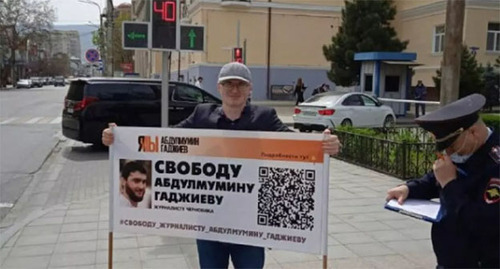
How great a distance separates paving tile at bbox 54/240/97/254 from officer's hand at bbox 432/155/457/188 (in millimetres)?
3647

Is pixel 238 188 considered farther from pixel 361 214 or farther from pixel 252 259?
pixel 361 214

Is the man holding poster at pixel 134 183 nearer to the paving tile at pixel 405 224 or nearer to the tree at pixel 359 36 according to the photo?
the paving tile at pixel 405 224

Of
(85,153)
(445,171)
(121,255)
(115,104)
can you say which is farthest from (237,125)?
(85,153)

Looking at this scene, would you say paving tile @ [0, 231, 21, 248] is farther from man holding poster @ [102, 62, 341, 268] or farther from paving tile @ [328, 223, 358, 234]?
paving tile @ [328, 223, 358, 234]

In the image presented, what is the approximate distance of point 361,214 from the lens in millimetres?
5691

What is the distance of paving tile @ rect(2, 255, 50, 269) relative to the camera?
4191 mm

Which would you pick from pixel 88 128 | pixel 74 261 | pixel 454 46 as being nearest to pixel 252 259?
pixel 74 261

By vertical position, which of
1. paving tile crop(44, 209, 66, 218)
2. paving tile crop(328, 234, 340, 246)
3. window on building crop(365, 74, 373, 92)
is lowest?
paving tile crop(44, 209, 66, 218)

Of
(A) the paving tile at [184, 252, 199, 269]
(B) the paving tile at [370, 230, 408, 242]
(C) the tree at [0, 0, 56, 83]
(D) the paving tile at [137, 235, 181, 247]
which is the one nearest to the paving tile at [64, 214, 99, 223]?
(D) the paving tile at [137, 235, 181, 247]

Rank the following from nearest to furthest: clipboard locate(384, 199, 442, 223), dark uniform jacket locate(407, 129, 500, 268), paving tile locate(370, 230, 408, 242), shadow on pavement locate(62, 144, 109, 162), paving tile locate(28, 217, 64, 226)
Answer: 1. dark uniform jacket locate(407, 129, 500, 268)
2. clipboard locate(384, 199, 442, 223)
3. paving tile locate(370, 230, 408, 242)
4. paving tile locate(28, 217, 64, 226)
5. shadow on pavement locate(62, 144, 109, 162)

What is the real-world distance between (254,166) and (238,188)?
18 centimetres

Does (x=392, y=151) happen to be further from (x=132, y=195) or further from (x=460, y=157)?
(x=460, y=157)

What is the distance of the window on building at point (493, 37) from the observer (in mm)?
26750

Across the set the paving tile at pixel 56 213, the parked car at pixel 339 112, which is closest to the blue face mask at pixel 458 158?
the paving tile at pixel 56 213
